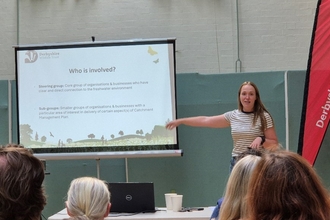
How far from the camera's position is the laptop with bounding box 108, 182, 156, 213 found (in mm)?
3258

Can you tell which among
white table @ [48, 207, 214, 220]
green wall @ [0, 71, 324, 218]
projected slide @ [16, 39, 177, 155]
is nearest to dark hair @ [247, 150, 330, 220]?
white table @ [48, 207, 214, 220]

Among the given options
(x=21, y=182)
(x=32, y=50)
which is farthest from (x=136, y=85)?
(x=21, y=182)

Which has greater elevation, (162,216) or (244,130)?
(244,130)

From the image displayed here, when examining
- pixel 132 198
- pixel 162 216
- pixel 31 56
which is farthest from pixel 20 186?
pixel 31 56

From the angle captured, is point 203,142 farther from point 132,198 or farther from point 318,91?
point 132,198

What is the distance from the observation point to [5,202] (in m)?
1.15

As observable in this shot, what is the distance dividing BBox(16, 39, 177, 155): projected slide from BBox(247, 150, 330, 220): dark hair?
3.51 metres

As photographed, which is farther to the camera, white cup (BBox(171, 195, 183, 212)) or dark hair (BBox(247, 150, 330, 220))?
white cup (BBox(171, 195, 183, 212))

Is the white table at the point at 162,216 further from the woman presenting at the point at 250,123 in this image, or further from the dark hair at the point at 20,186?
the dark hair at the point at 20,186

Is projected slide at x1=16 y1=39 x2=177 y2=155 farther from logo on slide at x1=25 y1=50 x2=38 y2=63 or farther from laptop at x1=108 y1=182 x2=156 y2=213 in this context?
laptop at x1=108 y1=182 x2=156 y2=213

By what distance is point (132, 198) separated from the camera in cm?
327

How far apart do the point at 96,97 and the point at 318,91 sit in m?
2.16

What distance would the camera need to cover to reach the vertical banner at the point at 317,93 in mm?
4227

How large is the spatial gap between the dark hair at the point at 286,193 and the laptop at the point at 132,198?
2189 millimetres
